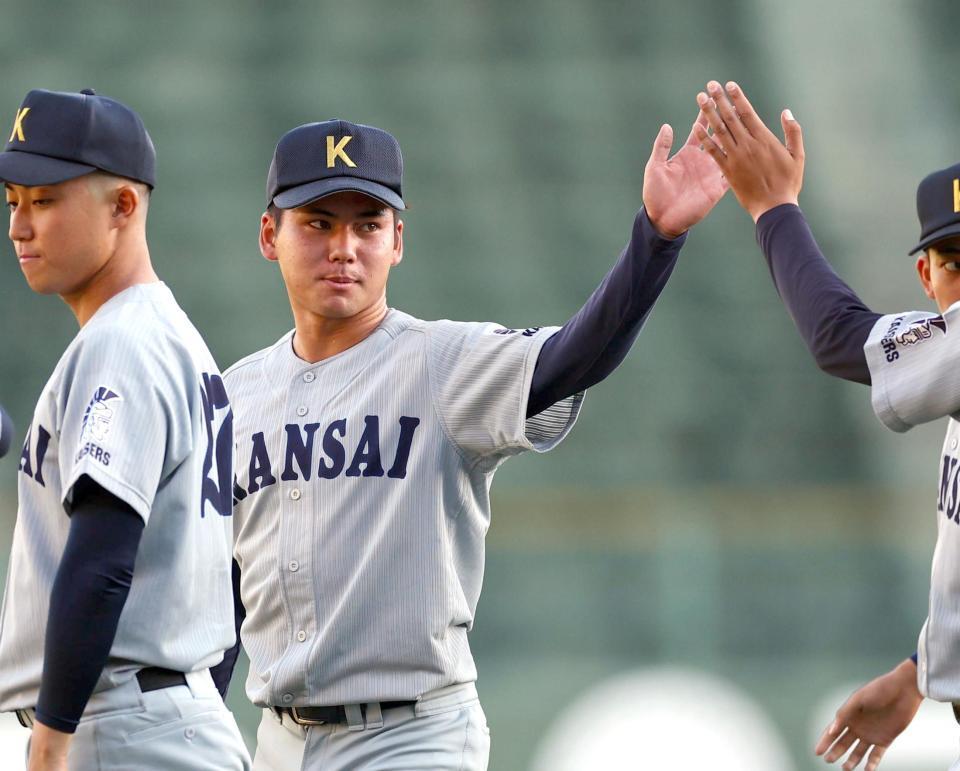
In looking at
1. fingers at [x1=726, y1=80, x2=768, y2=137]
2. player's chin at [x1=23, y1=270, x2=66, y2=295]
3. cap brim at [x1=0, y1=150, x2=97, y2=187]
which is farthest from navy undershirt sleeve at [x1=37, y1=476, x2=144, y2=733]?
fingers at [x1=726, y1=80, x2=768, y2=137]

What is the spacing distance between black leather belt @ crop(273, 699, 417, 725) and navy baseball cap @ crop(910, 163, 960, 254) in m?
1.14

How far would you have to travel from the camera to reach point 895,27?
9.44 metres

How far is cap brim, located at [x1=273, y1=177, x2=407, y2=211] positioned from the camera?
9.18 ft

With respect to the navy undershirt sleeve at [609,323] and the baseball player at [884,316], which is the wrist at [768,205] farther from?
the navy undershirt sleeve at [609,323]

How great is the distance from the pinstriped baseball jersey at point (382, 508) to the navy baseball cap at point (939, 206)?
0.64 metres

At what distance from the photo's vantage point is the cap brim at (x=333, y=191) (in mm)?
2797

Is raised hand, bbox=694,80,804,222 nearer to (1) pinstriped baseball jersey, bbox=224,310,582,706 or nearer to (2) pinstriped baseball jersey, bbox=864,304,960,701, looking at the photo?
(2) pinstriped baseball jersey, bbox=864,304,960,701

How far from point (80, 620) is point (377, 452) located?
84 centimetres

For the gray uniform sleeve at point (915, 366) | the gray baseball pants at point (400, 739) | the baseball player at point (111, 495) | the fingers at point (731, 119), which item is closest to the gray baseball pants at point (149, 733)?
the baseball player at point (111, 495)

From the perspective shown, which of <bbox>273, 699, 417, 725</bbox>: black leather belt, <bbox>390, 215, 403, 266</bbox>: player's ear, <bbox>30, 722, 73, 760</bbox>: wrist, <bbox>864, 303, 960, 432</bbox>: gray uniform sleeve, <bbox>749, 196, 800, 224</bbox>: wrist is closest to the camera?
<bbox>30, 722, 73, 760</bbox>: wrist

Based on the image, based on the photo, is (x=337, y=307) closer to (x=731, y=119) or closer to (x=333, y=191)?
(x=333, y=191)

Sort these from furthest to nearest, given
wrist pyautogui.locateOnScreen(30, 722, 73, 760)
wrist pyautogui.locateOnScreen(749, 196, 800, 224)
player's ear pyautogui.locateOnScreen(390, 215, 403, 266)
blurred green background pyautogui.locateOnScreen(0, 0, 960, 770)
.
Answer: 1. blurred green background pyautogui.locateOnScreen(0, 0, 960, 770)
2. player's ear pyautogui.locateOnScreen(390, 215, 403, 266)
3. wrist pyautogui.locateOnScreen(749, 196, 800, 224)
4. wrist pyautogui.locateOnScreen(30, 722, 73, 760)

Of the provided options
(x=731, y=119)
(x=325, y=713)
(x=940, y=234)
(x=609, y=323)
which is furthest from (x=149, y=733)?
(x=940, y=234)

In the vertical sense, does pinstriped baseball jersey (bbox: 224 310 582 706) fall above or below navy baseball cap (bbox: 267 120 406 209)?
below
